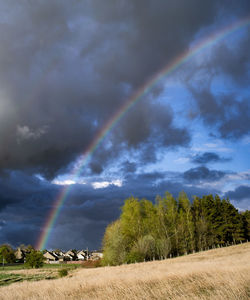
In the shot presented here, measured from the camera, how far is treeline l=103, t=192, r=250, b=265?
2165 inches

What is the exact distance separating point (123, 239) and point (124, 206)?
7.48m

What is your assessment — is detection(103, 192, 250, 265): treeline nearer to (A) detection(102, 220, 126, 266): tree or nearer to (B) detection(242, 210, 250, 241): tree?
(A) detection(102, 220, 126, 266): tree

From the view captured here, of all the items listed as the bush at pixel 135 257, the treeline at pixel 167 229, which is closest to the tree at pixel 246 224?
the treeline at pixel 167 229

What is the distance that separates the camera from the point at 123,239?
57.2m

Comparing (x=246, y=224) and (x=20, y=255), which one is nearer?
(x=246, y=224)

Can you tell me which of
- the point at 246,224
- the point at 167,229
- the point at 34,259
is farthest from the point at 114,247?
the point at 246,224

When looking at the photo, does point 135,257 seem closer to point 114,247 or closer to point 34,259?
point 114,247

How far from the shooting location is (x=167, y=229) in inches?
2422

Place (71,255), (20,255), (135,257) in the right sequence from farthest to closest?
(71,255)
(20,255)
(135,257)

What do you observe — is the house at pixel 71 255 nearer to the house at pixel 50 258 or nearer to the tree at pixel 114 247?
the house at pixel 50 258

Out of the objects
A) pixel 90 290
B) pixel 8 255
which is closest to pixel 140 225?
pixel 90 290

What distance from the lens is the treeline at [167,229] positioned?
55000mm

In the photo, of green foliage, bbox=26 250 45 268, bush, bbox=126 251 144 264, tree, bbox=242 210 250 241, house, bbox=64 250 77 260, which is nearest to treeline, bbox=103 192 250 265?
bush, bbox=126 251 144 264

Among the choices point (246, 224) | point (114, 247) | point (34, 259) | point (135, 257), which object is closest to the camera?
point (135, 257)
